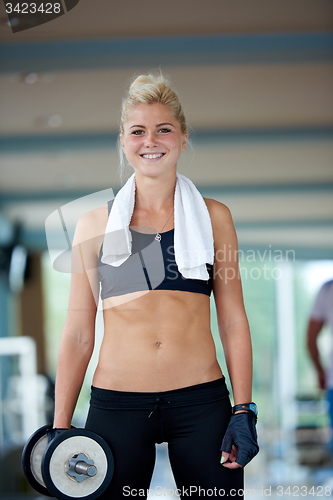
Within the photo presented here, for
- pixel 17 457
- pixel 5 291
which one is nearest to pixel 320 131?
pixel 5 291

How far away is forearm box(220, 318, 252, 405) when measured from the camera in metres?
1.50

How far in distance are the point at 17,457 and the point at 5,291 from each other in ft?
2.36

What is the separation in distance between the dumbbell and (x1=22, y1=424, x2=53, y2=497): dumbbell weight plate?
99 mm

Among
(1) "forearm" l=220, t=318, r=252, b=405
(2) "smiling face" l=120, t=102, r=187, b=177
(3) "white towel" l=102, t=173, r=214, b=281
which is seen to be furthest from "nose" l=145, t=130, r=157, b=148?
(1) "forearm" l=220, t=318, r=252, b=405

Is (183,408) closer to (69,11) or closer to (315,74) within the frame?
(315,74)

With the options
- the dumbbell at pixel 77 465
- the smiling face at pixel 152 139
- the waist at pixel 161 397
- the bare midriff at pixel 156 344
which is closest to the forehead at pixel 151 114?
the smiling face at pixel 152 139

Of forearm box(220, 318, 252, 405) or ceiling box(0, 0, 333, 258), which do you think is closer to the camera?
forearm box(220, 318, 252, 405)

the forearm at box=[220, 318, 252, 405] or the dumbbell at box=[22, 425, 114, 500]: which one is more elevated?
the forearm at box=[220, 318, 252, 405]

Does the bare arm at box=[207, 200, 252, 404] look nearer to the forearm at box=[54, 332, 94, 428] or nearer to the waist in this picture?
the waist

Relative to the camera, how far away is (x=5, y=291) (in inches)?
94.9

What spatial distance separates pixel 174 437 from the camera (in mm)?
1463

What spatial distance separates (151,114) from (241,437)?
86 cm

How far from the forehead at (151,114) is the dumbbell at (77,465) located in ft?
2.68

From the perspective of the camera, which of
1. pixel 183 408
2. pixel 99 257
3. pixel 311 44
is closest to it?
pixel 183 408
